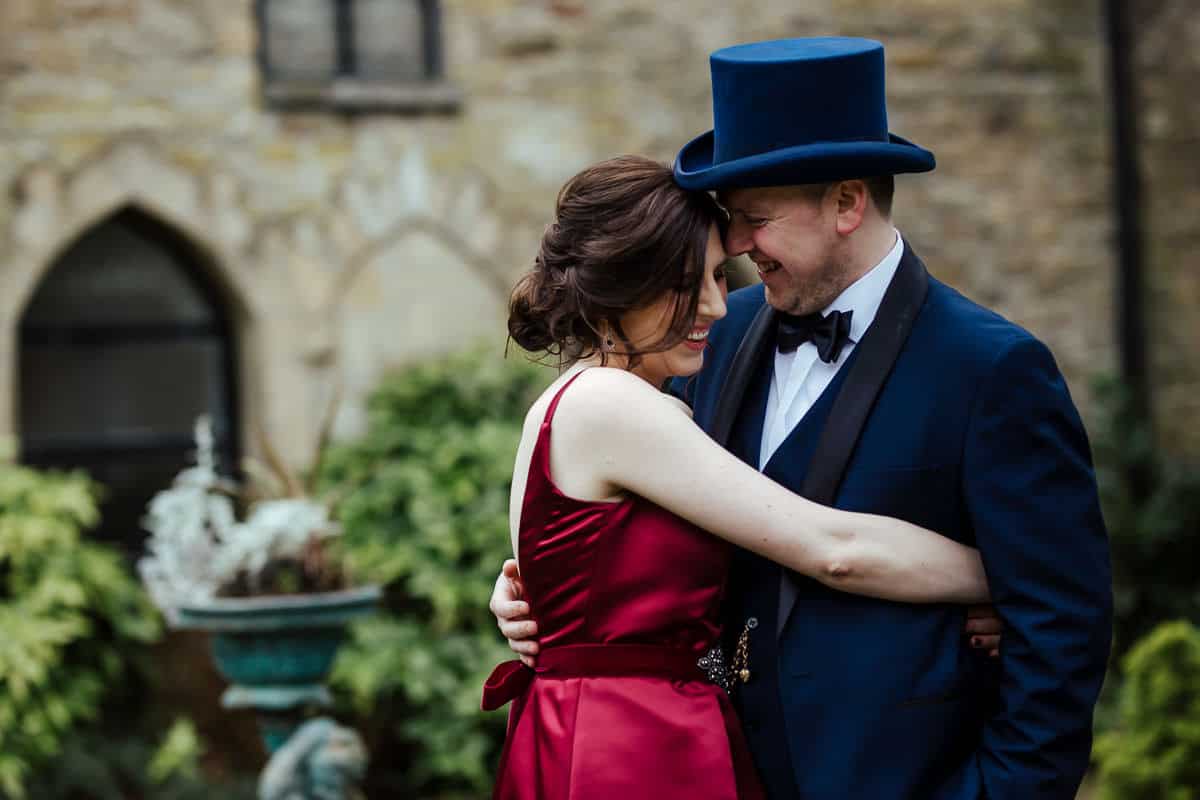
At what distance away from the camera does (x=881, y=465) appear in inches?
93.8

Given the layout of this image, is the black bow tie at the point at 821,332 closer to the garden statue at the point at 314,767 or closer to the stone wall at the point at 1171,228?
the garden statue at the point at 314,767

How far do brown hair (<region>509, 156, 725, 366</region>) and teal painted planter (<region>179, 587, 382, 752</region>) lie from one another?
2437 millimetres

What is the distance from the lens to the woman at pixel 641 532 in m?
2.34

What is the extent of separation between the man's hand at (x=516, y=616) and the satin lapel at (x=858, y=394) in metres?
0.40

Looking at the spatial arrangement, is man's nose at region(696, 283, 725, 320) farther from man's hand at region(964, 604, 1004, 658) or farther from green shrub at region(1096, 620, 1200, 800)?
green shrub at region(1096, 620, 1200, 800)

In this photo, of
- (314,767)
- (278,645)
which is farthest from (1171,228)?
(314,767)

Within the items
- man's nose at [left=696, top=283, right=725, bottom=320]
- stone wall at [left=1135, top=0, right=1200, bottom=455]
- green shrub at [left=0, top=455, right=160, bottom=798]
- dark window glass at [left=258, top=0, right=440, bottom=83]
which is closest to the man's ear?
man's nose at [left=696, top=283, right=725, bottom=320]

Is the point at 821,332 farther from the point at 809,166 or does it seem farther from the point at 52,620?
the point at 52,620

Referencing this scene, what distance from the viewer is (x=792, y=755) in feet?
8.02

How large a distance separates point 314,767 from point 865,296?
2643mm

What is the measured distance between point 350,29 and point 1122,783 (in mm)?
4284

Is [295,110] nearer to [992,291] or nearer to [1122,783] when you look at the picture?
[992,291]

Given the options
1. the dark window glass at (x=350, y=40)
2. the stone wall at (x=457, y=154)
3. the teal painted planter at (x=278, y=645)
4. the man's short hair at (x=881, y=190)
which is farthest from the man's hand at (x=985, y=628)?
the dark window glass at (x=350, y=40)

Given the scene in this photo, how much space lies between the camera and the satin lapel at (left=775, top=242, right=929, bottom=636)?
2.39m
